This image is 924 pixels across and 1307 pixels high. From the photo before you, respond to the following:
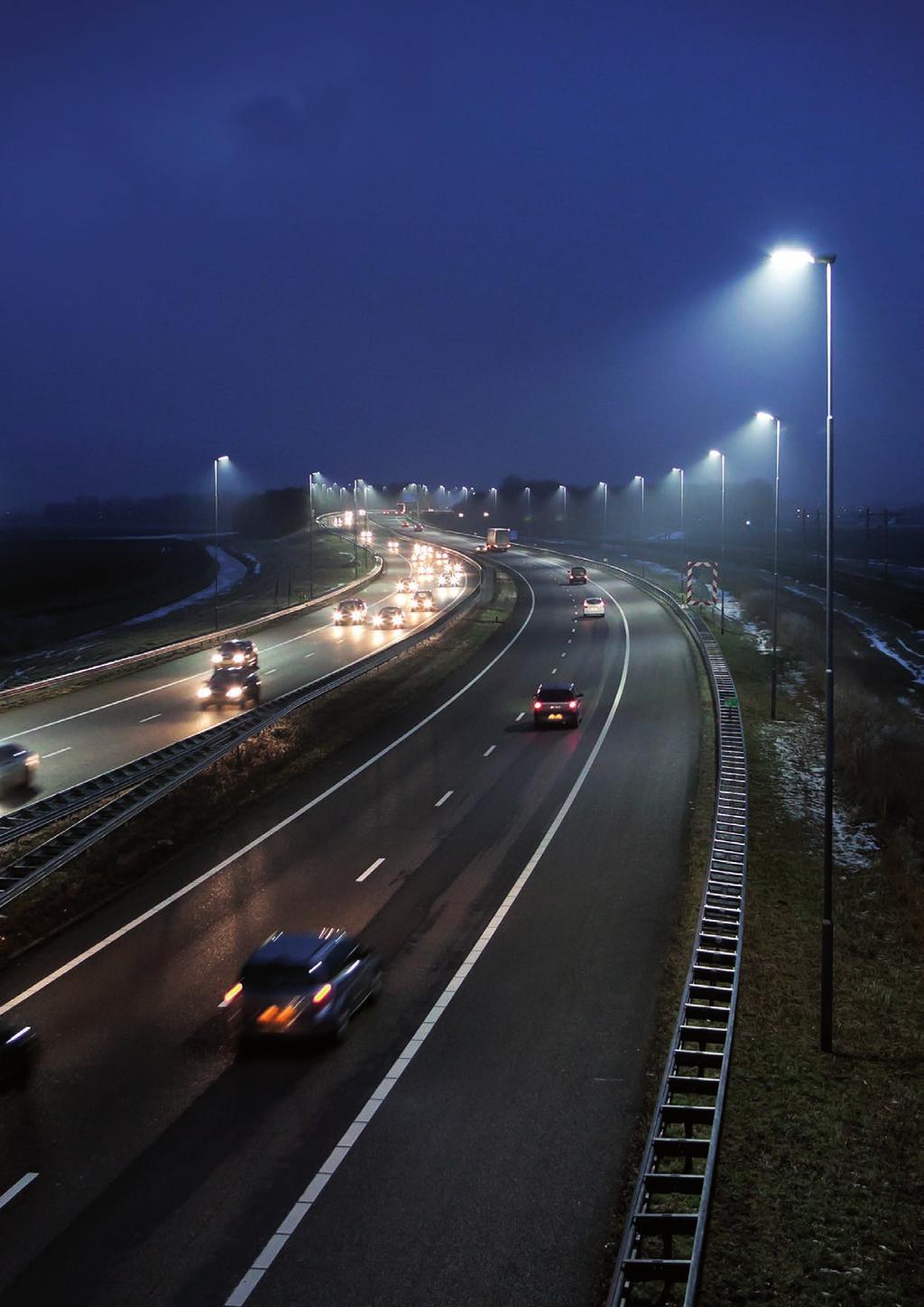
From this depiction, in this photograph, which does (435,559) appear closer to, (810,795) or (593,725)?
(593,725)

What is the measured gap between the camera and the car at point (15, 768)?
29.3 metres

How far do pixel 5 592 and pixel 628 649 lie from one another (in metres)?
86.1

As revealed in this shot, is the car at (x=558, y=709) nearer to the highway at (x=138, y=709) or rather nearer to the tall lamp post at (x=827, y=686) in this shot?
the highway at (x=138, y=709)

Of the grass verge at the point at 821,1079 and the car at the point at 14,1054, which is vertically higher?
the car at the point at 14,1054

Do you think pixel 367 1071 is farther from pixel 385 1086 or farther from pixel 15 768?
pixel 15 768

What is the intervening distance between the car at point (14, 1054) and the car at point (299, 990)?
2753 mm

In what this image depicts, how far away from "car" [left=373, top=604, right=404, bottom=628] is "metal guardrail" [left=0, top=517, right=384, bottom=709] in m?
6.33

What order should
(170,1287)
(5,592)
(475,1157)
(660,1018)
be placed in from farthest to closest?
(5,592)
(660,1018)
(475,1157)
(170,1287)

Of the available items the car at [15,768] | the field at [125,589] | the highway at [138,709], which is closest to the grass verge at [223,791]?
the highway at [138,709]

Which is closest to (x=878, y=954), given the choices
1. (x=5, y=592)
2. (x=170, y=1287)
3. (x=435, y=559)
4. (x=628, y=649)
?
(x=170, y=1287)

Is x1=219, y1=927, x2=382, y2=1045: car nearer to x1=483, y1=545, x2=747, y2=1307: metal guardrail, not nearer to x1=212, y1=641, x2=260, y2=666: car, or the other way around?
x1=483, y1=545, x2=747, y2=1307: metal guardrail

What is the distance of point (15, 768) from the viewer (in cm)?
2975

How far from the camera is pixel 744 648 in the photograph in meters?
60.8

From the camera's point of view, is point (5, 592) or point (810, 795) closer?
point (810, 795)
